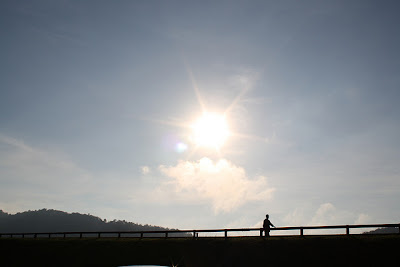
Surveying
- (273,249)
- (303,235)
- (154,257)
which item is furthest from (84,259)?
(303,235)

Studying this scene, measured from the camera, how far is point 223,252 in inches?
794

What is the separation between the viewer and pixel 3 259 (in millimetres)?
25078

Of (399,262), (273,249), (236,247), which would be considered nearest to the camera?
(399,262)

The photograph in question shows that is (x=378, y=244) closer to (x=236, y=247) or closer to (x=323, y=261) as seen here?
(x=323, y=261)

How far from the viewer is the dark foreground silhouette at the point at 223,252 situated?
16.9 meters

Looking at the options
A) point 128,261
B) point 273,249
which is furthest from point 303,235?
point 128,261

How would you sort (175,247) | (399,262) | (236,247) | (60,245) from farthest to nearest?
(60,245), (175,247), (236,247), (399,262)

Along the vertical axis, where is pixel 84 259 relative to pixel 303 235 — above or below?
below

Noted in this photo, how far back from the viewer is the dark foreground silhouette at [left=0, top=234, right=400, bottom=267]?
55.4ft

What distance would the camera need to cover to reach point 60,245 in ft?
88.5

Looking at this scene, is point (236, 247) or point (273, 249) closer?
point (273, 249)

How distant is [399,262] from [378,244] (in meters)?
2.02

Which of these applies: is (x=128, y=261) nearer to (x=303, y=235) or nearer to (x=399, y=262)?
(x=303, y=235)

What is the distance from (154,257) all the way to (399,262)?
13.4m
